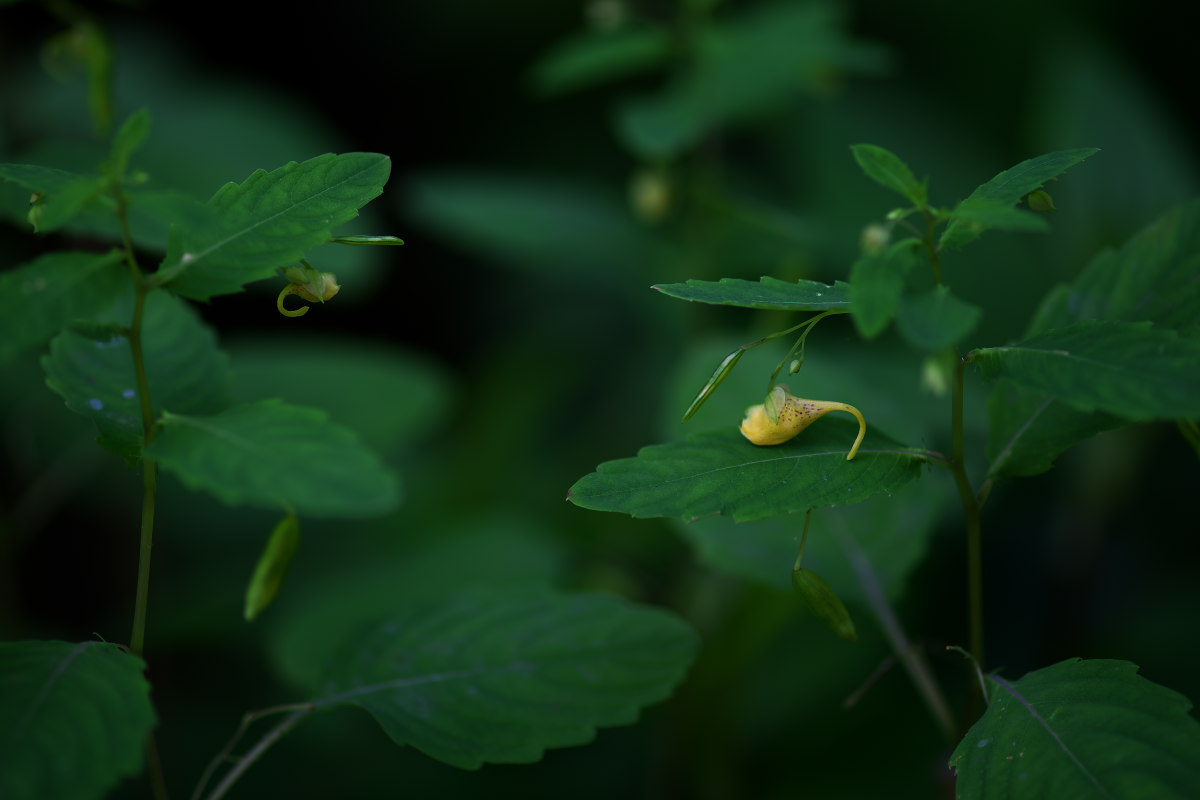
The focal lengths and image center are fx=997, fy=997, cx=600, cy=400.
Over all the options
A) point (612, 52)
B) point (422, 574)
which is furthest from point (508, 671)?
point (612, 52)

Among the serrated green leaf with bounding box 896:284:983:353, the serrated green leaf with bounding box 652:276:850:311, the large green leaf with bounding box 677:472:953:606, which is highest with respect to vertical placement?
the serrated green leaf with bounding box 896:284:983:353

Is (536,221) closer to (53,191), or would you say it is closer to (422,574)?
(422,574)

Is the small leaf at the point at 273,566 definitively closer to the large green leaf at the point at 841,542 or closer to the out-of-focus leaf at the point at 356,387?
the large green leaf at the point at 841,542

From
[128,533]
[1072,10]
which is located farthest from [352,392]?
[1072,10]

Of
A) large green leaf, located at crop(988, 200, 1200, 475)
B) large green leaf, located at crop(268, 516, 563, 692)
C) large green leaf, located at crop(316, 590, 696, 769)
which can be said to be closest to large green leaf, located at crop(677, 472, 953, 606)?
large green leaf, located at crop(316, 590, 696, 769)

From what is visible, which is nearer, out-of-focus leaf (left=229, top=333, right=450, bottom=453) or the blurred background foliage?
the blurred background foliage

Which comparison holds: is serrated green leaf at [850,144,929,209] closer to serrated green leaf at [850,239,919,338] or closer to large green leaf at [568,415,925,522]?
serrated green leaf at [850,239,919,338]

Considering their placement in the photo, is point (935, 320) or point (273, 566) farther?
point (273, 566)
